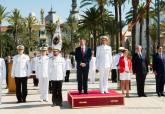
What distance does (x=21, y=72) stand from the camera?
16.9m

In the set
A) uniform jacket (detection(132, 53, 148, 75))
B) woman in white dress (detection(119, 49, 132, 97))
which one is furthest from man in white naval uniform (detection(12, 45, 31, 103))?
uniform jacket (detection(132, 53, 148, 75))

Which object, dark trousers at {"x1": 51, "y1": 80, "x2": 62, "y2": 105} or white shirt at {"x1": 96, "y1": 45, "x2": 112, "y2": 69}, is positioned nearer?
dark trousers at {"x1": 51, "y1": 80, "x2": 62, "y2": 105}

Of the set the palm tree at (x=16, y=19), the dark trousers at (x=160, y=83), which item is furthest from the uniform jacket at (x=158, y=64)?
the palm tree at (x=16, y=19)

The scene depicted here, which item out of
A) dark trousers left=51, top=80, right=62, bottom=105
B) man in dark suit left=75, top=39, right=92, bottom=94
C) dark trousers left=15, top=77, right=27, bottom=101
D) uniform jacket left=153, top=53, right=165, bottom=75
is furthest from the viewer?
uniform jacket left=153, top=53, right=165, bottom=75

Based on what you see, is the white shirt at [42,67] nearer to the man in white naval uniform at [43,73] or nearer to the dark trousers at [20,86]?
the man in white naval uniform at [43,73]

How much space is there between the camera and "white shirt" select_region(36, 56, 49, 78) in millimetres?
16812

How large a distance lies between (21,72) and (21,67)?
0.55 feet

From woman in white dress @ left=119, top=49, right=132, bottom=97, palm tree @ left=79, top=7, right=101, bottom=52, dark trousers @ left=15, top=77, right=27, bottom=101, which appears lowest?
dark trousers @ left=15, top=77, right=27, bottom=101

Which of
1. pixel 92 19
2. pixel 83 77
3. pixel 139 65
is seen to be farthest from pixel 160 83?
pixel 92 19

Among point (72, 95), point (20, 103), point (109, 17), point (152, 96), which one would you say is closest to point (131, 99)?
point (152, 96)

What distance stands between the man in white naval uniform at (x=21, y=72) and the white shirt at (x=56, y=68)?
150 centimetres

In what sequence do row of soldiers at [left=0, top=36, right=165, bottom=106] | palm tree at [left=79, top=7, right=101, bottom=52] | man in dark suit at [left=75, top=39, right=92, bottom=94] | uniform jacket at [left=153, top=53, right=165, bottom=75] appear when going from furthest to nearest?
palm tree at [left=79, top=7, right=101, bottom=52] < uniform jacket at [left=153, top=53, right=165, bottom=75] < man in dark suit at [left=75, top=39, right=92, bottom=94] < row of soldiers at [left=0, top=36, right=165, bottom=106]

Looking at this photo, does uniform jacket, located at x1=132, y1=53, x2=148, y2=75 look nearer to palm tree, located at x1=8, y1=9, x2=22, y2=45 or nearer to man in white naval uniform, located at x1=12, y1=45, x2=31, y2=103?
man in white naval uniform, located at x1=12, y1=45, x2=31, y2=103

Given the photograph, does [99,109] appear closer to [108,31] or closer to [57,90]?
[57,90]
